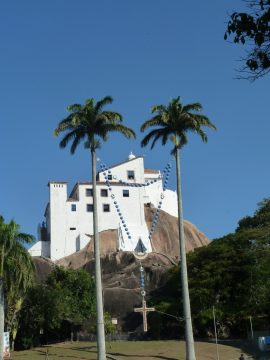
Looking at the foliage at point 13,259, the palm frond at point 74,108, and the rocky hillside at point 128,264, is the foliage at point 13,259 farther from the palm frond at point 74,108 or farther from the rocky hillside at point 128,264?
the rocky hillside at point 128,264

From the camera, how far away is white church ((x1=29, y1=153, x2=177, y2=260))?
96.2 metres

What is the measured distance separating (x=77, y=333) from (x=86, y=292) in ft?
16.3

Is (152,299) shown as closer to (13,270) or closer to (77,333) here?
(77,333)

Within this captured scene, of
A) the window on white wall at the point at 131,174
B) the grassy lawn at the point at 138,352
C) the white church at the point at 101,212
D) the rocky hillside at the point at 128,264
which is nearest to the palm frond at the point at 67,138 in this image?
the grassy lawn at the point at 138,352

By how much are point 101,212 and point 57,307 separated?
158 ft

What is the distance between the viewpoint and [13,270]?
133 ft

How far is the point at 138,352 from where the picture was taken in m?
42.6

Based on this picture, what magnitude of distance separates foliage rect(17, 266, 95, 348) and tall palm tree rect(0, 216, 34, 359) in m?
10.7

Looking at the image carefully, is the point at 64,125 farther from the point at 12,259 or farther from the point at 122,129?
the point at 12,259

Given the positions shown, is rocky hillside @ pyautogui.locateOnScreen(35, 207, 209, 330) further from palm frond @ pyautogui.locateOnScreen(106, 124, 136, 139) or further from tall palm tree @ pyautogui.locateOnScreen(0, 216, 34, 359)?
palm frond @ pyautogui.locateOnScreen(106, 124, 136, 139)

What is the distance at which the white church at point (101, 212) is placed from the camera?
96.2 meters

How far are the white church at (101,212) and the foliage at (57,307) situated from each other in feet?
121

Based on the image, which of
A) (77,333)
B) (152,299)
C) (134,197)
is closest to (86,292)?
(77,333)

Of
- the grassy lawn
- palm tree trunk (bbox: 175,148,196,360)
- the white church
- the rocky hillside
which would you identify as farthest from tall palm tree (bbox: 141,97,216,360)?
the white church
